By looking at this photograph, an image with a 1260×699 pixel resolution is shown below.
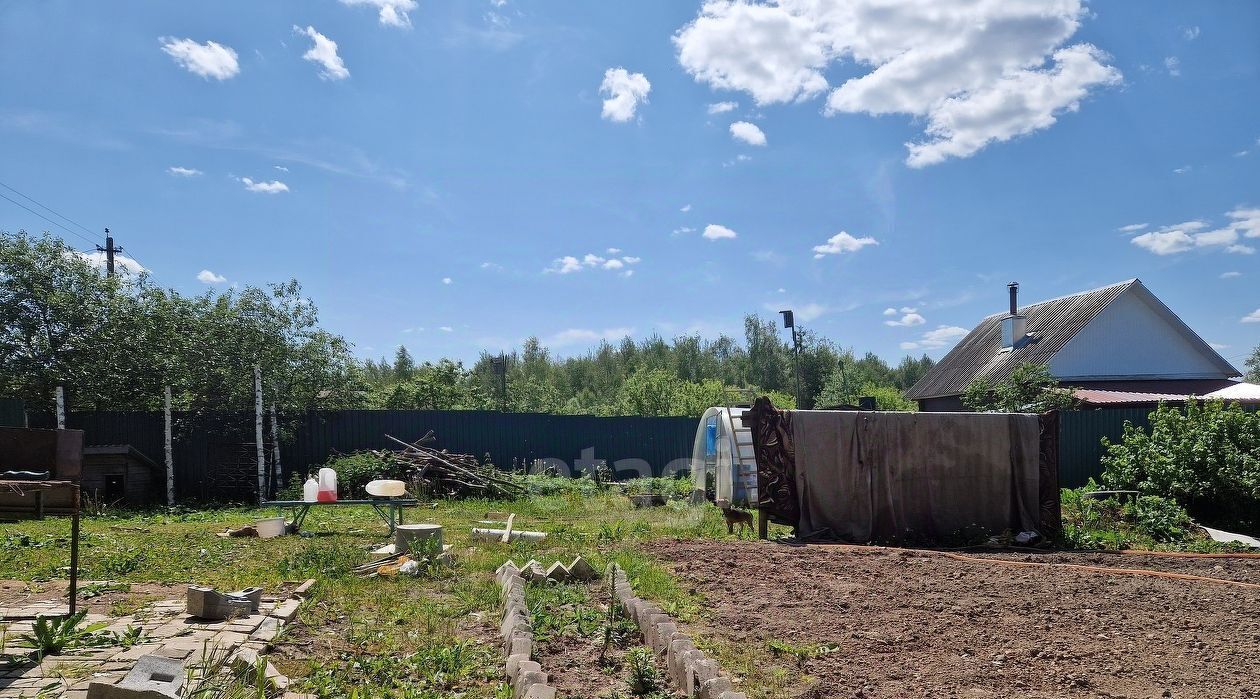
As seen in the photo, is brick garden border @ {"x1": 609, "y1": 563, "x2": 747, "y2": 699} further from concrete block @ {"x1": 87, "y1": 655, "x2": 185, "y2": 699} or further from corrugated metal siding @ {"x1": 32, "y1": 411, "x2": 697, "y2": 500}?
corrugated metal siding @ {"x1": 32, "y1": 411, "x2": 697, "y2": 500}

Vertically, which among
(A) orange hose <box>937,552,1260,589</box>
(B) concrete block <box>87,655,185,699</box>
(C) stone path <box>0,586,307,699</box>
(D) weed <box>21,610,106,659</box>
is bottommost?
(A) orange hose <box>937,552,1260,589</box>

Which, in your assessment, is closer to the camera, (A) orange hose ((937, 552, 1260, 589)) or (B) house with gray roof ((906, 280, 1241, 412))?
(A) orange hose ((937, 552, 1260, 589))

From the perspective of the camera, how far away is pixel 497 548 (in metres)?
8.16

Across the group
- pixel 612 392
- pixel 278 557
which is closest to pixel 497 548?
pixel 278 557

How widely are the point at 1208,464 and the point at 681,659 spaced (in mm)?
10532

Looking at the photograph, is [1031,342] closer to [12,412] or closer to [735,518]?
[735,518]

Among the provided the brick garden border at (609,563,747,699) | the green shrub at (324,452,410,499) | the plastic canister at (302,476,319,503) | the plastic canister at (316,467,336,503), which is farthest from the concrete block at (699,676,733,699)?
the green shrub at (324,452,410,499)

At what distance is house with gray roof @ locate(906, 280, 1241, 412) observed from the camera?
22375 millimetres

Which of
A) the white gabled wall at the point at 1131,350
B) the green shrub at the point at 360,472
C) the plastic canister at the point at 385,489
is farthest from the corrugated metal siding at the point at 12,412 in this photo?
the white gabled wall at the point at 1131,350

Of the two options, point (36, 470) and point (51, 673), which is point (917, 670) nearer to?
point (51, 673)

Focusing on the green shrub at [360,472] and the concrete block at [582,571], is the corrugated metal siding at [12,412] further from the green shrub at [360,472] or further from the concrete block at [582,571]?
the concrete block at [582,571]

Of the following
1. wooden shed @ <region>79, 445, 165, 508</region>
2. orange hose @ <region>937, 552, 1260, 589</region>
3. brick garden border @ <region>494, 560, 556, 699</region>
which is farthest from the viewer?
wooden shed @ <region>79, 445, 165, 508</region>

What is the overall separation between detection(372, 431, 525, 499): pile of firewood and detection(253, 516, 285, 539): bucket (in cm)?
504

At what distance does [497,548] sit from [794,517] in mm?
3995
